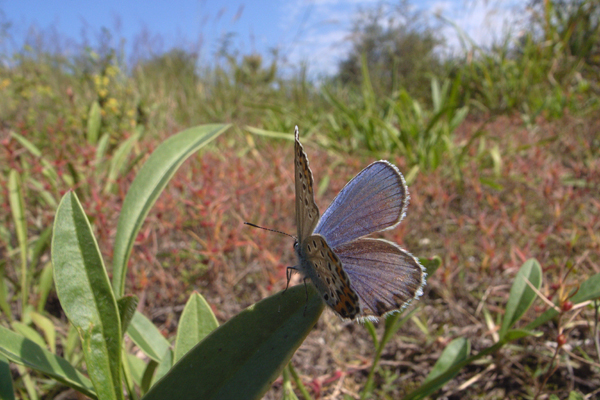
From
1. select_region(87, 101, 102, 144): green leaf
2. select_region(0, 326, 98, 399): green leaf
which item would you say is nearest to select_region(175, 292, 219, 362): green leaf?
select_region(0, 326, 98, 399): green leaf

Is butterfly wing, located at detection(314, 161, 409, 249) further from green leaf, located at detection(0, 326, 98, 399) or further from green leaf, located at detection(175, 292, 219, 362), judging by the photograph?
green leaf, located at detection(0, 326, 98, 399)

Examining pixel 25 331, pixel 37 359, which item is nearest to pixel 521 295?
pixel 37 359

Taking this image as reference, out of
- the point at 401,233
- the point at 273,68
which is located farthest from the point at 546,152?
the point at 273,68

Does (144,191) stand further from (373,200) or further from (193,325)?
(373,200)

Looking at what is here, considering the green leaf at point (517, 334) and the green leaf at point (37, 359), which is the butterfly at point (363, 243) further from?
the green leaf at point (37, 359)

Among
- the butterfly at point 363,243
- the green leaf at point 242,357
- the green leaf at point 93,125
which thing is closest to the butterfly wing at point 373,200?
the butterfly at point 363,243

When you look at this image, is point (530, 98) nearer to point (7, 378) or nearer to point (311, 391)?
point (311, 391)

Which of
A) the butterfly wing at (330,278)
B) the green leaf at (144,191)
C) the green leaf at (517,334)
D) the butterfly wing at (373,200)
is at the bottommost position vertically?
the green leaf at (517,334)
